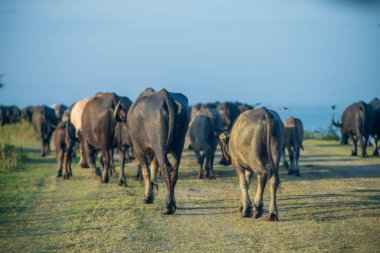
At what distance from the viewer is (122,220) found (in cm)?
1186

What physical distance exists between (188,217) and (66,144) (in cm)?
870

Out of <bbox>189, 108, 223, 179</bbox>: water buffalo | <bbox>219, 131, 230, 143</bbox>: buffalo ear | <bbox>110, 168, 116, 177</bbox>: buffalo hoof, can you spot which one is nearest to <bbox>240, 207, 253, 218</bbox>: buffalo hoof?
<bbox>219, 131, 230, 143</bbox>: buffalo ear

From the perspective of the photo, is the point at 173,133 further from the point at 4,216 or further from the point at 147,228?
the point at 4,216

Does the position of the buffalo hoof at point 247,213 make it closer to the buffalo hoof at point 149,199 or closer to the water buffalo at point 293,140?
the buffalo hoof at point 149,199

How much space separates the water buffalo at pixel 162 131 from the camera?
41.9ft

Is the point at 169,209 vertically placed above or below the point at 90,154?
below

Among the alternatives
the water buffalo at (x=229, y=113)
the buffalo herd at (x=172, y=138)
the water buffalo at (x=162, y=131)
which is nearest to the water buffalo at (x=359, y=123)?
the water buffalo at (x=229, y=113)

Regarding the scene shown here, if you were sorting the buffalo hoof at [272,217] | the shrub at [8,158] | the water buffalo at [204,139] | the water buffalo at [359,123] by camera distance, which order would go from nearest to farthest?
1. the buffalo hoof at [272,217]
2. the water buffalo at [204,139]
3. the shrub at [8,158]
4. the water buffalo at [359,123]

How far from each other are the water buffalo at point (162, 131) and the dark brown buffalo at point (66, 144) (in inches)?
237

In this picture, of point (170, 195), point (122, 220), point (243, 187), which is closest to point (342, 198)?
point (243, 187)

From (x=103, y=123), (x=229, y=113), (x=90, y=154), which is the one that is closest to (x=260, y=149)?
(x=103, y=123)

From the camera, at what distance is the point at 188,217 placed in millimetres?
12148

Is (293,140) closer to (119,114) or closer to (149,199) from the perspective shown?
(119,114)

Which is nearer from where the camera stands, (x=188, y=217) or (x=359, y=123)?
(x=188, y=217)
